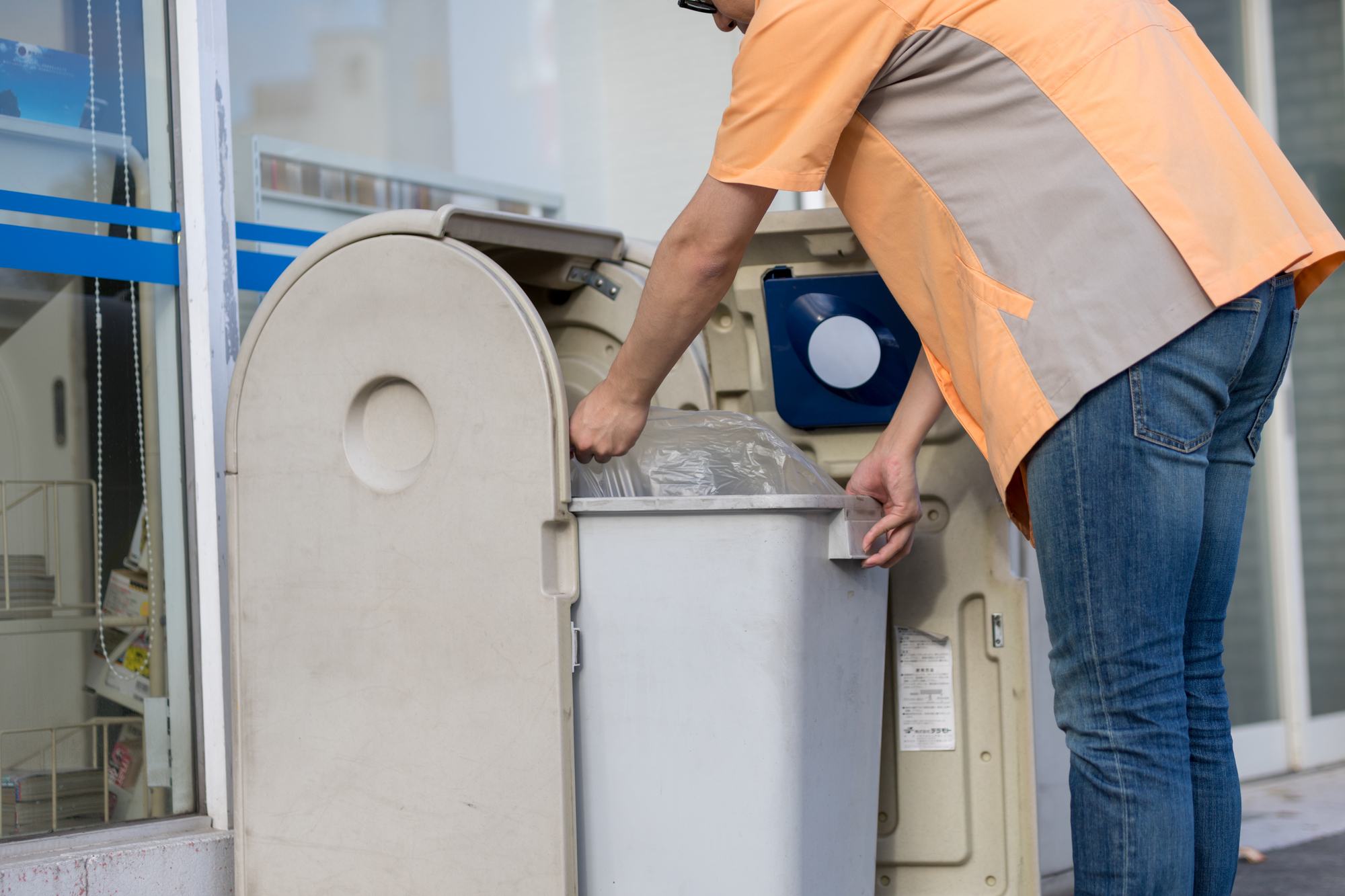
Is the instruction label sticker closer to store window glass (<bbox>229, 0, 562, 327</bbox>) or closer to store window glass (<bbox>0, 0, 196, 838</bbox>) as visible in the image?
store window glass (<bbox>0, 0, 196, 838</bbox>)

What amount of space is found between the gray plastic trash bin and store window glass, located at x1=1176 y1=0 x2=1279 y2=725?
2706mm

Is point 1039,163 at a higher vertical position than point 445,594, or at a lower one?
higher

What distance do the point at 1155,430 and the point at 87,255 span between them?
181 cm

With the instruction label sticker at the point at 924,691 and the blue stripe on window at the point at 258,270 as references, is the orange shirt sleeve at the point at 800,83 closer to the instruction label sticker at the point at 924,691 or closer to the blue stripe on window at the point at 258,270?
the instruction label sticker at the point at 924,691

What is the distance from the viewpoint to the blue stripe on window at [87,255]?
207 centimetres

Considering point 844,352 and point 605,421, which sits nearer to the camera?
point 605,421

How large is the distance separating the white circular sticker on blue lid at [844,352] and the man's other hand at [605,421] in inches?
18.9

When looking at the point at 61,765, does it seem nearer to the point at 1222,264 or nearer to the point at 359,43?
the point at 359,43

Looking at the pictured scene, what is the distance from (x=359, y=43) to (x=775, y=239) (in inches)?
55.5

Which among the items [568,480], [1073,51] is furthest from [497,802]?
[1073,51]

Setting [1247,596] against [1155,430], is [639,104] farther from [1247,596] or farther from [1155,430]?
[1155,430]

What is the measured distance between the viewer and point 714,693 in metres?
1.50

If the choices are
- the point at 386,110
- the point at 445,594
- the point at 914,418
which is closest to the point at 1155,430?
the point at 914,418

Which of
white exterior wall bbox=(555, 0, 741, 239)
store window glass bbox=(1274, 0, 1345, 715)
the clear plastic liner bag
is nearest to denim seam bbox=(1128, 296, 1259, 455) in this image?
the clear plastic liner bag
